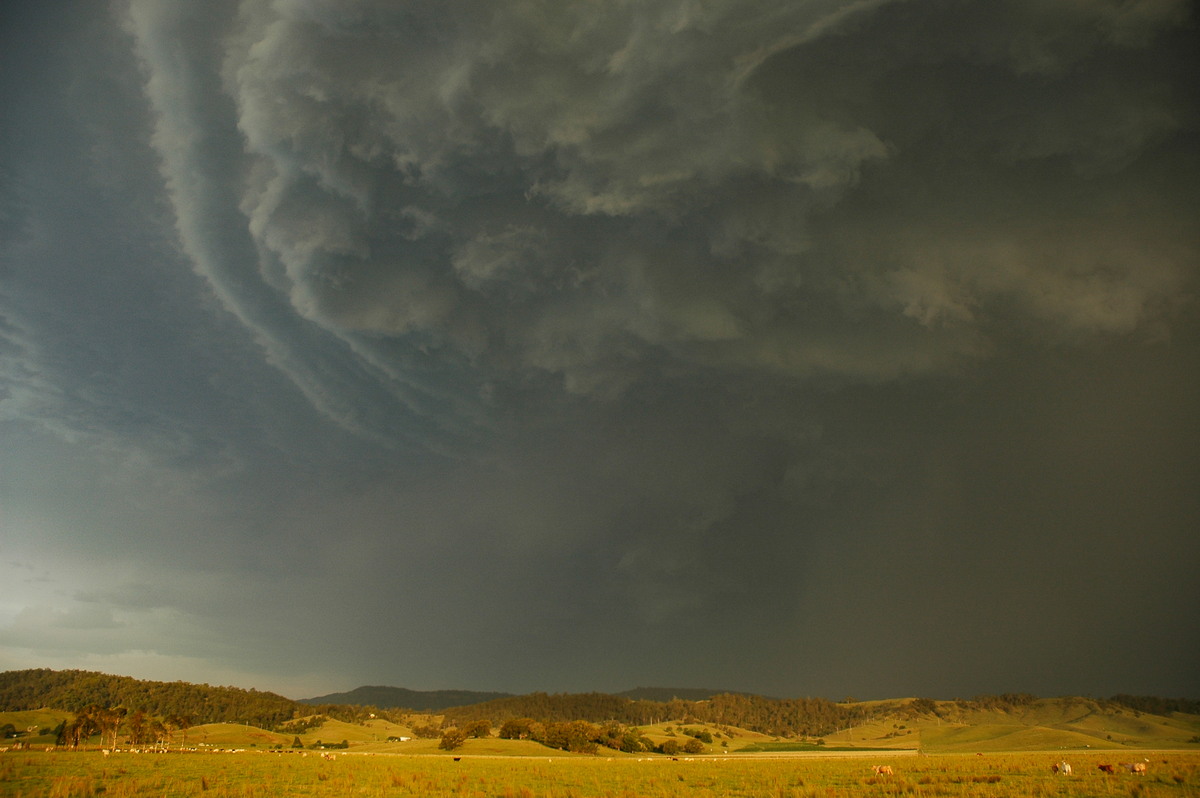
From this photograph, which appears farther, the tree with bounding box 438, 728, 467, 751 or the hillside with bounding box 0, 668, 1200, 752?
the hillside with bounding box 0, 668, 1200, 752

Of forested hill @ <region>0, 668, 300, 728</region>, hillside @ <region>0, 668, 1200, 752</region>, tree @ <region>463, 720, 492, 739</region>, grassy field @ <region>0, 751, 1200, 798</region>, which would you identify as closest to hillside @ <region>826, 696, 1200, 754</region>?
hillside @ <region>0, 668, 1200, 752</region>

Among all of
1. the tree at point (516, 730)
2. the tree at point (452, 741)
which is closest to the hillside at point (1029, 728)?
the tree at point (516, 730)

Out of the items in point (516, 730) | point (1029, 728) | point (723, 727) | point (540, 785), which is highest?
point (540, 785)

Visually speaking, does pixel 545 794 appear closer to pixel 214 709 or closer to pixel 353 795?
pixel 353 795

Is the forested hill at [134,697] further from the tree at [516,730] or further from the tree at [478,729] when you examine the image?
the tree at [516,730]

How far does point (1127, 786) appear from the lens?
27.5m

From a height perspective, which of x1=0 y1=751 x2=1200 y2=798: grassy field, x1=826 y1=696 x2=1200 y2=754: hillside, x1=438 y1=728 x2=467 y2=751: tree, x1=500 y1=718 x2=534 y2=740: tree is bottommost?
x1=826 y1=696 x2=1200 y2=754: hillside

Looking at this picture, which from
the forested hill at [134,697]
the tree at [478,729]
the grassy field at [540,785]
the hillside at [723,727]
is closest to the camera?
the grassy field at [540,785]

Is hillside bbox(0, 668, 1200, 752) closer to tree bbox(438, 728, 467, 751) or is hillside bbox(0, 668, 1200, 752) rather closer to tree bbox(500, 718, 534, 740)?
tree bbox(500, 718, 534, 740)

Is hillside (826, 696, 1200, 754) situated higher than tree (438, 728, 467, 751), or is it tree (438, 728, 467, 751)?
tree (438, 728, 467, 751)

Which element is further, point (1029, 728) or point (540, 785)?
point (1029, 728)

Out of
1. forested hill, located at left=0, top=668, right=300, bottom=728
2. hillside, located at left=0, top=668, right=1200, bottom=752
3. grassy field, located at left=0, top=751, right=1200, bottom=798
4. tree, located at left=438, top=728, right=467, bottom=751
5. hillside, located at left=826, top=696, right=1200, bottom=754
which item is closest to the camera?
grassy field, located at left=0, top=751, right=1200, bottom=798

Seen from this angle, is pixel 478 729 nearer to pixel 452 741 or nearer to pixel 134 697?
pixel 452 741

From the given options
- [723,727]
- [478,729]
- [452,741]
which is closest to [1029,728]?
[723,727]
